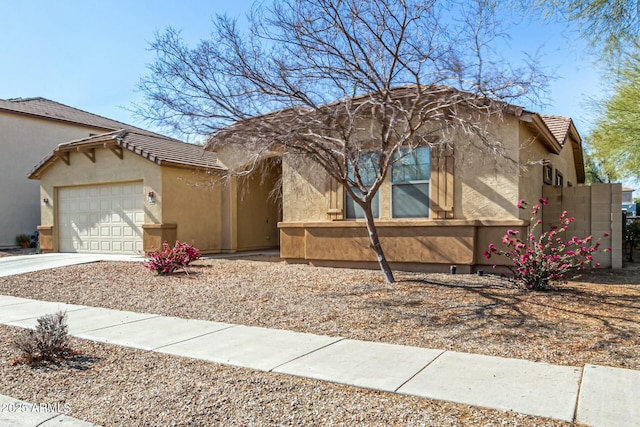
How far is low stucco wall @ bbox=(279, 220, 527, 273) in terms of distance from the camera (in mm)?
11688

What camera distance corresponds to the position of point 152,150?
17062mm

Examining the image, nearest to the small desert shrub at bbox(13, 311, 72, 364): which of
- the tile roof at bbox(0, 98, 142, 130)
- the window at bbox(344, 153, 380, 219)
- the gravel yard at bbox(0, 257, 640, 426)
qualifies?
the gravel yard at bbox(0, 257, 640, 426)

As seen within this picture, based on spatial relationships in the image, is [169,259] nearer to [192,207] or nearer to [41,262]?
[41,262]

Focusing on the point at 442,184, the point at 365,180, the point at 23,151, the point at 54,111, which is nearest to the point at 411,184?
the point at 442,184

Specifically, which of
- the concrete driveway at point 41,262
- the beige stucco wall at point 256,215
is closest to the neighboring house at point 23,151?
the concrete driveway at point 41,262

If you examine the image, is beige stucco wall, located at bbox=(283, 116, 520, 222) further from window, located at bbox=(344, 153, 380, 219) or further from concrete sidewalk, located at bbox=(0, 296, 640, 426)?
concrete sidewalk, located at bbox=(0, 296, 640, 426)

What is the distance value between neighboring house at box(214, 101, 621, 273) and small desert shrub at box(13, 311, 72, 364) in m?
7.91

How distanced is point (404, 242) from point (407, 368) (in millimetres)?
7196

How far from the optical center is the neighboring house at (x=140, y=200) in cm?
1683

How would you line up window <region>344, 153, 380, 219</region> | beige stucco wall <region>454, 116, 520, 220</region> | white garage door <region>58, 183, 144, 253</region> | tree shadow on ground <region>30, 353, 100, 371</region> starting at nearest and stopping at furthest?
tree shadow on ground <region>30, 353, 100, 371</region> < beige stucco wall <region>454, 116, 520, 220</region> < window <region>344, 153, 380, 219</region> < white garage door <region>58, 183, 144, 253</region>

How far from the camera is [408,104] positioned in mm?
10195

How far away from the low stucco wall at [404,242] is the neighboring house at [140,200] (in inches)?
158

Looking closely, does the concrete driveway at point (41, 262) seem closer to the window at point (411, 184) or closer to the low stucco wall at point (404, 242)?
the low stucco wall at point (404, 242)

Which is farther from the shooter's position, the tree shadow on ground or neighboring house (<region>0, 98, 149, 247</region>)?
neighboring house (<region>0, 98, 149, 247</region>)
